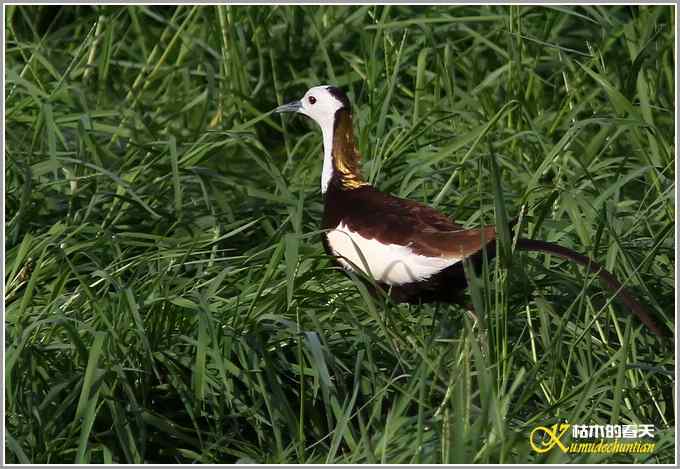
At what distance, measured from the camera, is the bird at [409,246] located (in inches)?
128

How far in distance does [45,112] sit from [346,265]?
4.29 ft

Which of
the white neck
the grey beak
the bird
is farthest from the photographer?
the grey beak

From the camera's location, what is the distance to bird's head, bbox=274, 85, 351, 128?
403 centimetres

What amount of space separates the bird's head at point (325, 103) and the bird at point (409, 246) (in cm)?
26

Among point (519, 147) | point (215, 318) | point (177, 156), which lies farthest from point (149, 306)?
point (519, 147)

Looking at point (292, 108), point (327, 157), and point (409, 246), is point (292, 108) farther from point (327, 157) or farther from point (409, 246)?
point (409, 246)

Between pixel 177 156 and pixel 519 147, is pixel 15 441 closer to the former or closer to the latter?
pixel 177 156

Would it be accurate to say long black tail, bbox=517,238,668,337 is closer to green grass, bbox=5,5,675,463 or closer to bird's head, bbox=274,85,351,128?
green grass, bbox=5,5,675,463

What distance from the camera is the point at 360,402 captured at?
3.31 meters

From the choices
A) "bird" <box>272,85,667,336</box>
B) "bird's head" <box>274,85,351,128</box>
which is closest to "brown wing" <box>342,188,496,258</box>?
"bird" <box>272,85,667,336</box>

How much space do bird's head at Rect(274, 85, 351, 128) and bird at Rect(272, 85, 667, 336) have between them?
0.26 metres

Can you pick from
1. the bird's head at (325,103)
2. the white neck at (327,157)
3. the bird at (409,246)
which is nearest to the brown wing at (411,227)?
the bird at (409,246)

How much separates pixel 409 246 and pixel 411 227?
67mm

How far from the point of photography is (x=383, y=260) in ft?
11.3
